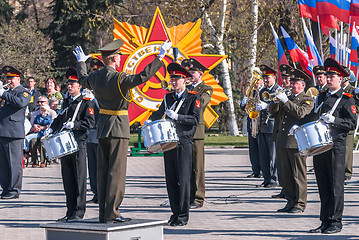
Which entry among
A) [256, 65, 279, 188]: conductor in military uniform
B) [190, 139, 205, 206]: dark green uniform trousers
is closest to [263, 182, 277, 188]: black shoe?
[256, 65, 279, 188]: conductor in military uniform

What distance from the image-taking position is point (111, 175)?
25.1 ft

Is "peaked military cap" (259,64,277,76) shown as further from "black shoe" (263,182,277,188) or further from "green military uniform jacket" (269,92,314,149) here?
"black shoe" (263,182,277,188)

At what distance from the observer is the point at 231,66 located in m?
46.9

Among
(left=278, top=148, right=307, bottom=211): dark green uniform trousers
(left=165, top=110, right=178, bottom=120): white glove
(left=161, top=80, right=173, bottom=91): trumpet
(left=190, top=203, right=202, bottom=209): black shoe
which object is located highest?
(left=161, top=80, right=173, bottom=91): trumpet

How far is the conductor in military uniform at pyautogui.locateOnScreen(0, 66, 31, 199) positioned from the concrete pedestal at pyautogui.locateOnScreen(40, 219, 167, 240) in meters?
5.18

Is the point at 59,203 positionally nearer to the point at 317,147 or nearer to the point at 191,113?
the point at 191,113

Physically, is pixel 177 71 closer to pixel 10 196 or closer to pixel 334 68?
pixel 334 68

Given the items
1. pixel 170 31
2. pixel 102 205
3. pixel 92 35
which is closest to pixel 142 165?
pixel 170 31

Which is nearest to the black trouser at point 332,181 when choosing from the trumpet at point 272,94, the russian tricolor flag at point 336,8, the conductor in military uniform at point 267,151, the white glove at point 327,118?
the white glove at point 327,118

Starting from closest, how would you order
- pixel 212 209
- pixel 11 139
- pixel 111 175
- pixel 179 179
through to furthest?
1. pixel 111 175
2. pixel 179 179
3. pixel 212 209
4. pixel 11 139

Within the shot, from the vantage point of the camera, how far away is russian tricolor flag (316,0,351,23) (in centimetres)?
1891

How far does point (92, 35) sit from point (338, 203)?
33622 millimetres

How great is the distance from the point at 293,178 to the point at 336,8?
31.1 feet

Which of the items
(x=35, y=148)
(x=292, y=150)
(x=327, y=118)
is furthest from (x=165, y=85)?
(x=35, y=148)
